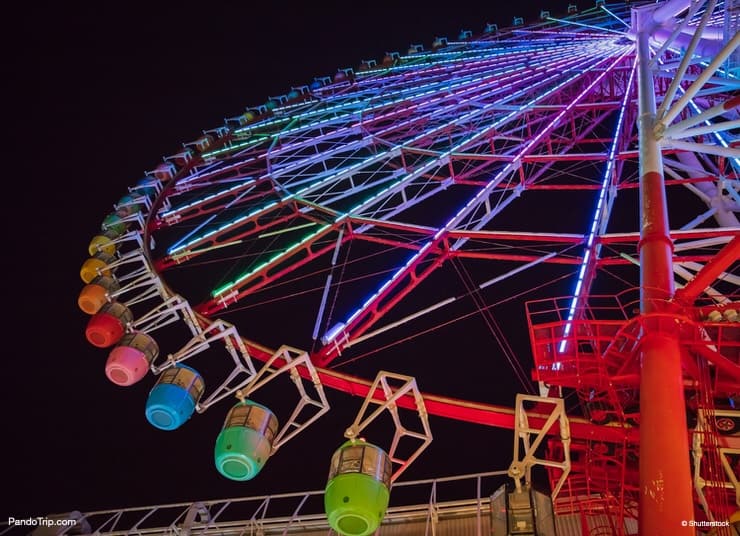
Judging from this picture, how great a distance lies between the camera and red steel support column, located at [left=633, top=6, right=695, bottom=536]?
580 centimetres

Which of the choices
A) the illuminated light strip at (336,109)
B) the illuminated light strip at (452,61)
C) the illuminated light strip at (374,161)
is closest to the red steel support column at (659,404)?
the illuminated light strip at (374,161)

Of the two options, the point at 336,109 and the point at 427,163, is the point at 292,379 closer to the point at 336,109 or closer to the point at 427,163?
the point at 427,163

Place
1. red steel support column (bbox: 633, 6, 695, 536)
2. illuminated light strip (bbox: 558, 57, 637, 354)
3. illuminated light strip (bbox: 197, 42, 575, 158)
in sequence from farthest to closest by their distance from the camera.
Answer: illuminated light strip (bbox: 197, 42, 575, 158) → illuminated light strip (bbox: 558, 57, 637, 354) → red steel support column (bbox: 633, 6, 695, 536)

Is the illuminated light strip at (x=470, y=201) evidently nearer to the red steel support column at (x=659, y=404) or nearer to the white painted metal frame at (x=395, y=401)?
the white painted metal frame at (x=395, y=401)

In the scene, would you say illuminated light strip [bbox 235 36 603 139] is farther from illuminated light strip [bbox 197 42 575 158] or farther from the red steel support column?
the red steel support column

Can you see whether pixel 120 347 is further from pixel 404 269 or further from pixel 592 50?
pixel 592 50

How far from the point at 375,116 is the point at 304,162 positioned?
245cm

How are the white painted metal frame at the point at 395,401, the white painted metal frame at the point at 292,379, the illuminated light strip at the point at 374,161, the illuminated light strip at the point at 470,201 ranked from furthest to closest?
the illuminated light strip at the point at 374,161
the illuminated light strip at the point at 470,201
the white painted metal frame at the point at 292,379
the white painted metal frame at the point at 395,401

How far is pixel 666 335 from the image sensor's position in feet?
22.5

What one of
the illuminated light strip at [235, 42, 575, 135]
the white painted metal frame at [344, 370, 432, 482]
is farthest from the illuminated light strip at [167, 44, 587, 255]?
the white painted metal frame at [344, 370, 432, 482]

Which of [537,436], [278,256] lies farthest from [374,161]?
[537,436]

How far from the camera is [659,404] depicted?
6348 millimetres

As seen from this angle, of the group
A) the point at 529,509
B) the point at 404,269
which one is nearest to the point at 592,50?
the point at 404,269

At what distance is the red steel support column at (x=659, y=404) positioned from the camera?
5801mm
